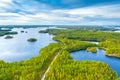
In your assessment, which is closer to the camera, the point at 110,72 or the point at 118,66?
the point at 110,72

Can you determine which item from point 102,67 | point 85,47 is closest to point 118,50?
point 85,47

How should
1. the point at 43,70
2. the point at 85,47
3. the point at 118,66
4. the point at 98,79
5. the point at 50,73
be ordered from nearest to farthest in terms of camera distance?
the point at 98,79, the point at 50,73, the point at 43,70, the point at 118,66, the point at 85,47

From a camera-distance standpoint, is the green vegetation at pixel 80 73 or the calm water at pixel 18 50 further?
the calm water at pixel 18 50

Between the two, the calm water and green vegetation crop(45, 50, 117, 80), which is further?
the calm water

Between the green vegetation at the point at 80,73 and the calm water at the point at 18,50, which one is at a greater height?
the green vegetation at the point at 80,73

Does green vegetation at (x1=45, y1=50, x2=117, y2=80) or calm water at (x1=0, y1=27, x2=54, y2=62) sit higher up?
green vegetation at (x1=45, y1=50, x2=117, y2=80)

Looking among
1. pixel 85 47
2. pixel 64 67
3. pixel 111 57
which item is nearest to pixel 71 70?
pixel 64 67

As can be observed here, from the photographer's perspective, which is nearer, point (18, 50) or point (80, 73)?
point (80, 73)

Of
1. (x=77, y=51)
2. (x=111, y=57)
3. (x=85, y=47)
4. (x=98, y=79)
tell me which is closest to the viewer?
(x=98, y=79)

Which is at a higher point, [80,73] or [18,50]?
[80,73]

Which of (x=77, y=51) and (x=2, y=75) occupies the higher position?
(x=2, y=75)

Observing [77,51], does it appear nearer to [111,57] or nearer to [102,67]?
[111,57]
